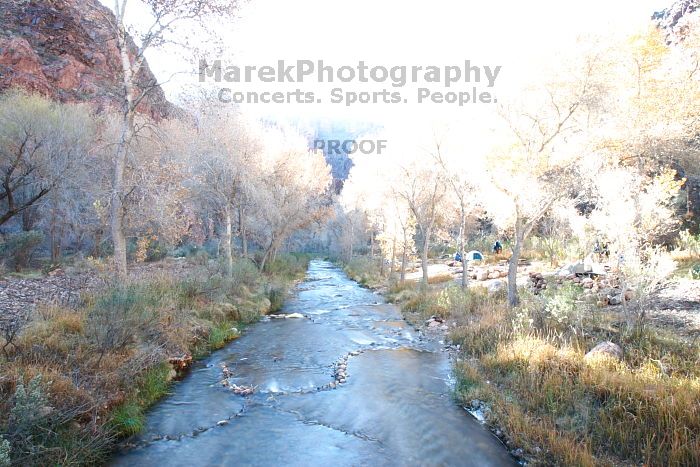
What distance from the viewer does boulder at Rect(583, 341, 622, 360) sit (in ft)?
25.3

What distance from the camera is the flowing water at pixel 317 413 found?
6.27 m

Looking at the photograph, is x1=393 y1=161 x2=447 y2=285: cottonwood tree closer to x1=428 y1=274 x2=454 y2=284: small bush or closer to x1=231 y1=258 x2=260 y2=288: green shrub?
x1=428 y1=274 x2=454 y2=284: small bush

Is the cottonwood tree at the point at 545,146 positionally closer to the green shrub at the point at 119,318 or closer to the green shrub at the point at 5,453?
the green shrub at the point at 119,318

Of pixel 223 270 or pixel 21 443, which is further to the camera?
pixel 223 270

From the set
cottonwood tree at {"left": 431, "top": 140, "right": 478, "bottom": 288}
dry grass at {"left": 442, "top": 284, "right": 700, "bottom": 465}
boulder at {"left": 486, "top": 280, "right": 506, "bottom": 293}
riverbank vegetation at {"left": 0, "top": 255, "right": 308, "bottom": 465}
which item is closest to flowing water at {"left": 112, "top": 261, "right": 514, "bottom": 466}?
riverbank vegetation at {"left": 0, "top": 255, "right": 308, "bottom": 465}

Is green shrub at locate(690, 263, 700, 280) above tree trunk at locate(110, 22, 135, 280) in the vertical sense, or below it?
below

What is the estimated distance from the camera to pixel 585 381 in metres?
7.11

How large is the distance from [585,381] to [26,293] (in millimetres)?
12971

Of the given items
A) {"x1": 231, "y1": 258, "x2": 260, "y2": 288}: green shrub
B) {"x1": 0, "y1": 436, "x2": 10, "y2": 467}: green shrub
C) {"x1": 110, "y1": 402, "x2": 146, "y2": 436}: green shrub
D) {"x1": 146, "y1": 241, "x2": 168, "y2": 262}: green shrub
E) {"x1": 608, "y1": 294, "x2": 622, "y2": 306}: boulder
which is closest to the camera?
{"x1": 0, "y1": 436, "x2": 10, "y2": 467}: green shrub

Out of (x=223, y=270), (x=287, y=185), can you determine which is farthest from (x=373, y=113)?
(x=223, y=270)

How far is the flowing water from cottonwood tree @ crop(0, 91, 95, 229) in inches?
535

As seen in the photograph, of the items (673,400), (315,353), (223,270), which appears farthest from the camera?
(223,270)

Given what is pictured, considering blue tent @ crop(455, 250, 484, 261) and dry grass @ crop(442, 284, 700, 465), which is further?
blue tent @ crop(455, 250, 484, 261)

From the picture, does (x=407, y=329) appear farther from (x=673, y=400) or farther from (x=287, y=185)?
(x=287, y=185)
